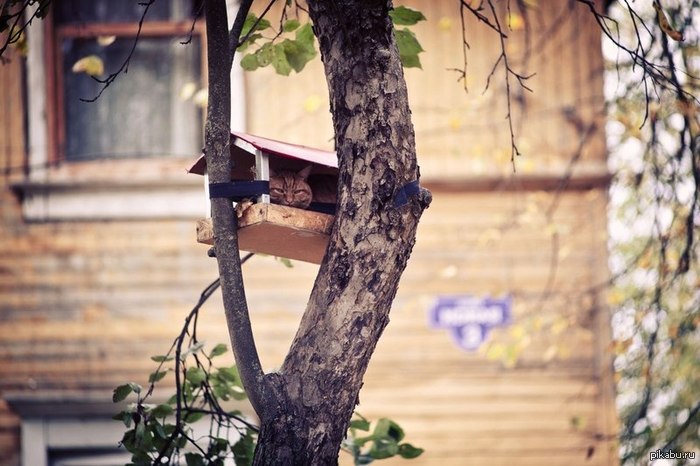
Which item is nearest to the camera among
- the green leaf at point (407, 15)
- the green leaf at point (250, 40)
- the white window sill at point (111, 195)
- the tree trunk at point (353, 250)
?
the tree trunk at point (353, 250)

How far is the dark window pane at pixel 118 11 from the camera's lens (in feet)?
24.0

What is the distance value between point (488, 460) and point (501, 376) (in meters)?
0.62

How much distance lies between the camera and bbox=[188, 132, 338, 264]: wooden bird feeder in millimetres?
2889

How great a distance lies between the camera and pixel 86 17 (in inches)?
290

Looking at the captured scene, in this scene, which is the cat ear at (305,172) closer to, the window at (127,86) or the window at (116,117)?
the window at (116,117)

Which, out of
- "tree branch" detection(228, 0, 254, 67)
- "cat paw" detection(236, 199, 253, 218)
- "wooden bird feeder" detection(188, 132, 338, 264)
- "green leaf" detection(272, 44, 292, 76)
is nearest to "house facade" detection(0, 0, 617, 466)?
"green leaf" detection(272, 44, 292, 76)

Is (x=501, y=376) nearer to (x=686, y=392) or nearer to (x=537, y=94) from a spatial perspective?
(x=537, y=94)

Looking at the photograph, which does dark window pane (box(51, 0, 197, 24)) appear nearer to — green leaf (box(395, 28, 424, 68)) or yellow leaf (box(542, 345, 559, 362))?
yellow leaf (box(542, 345, 559, 362))

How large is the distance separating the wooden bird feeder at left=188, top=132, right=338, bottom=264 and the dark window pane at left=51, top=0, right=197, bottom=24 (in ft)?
13.8

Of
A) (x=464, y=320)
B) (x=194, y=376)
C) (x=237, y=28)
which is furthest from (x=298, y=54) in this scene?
(x=464, y=320)

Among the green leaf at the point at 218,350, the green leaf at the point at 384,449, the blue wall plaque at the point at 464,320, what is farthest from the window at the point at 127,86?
the green leaf at the point at 384,449

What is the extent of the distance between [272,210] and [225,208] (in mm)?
151

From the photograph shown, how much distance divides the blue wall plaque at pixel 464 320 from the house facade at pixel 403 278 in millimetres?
15

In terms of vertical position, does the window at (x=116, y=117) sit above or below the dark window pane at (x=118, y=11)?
below
